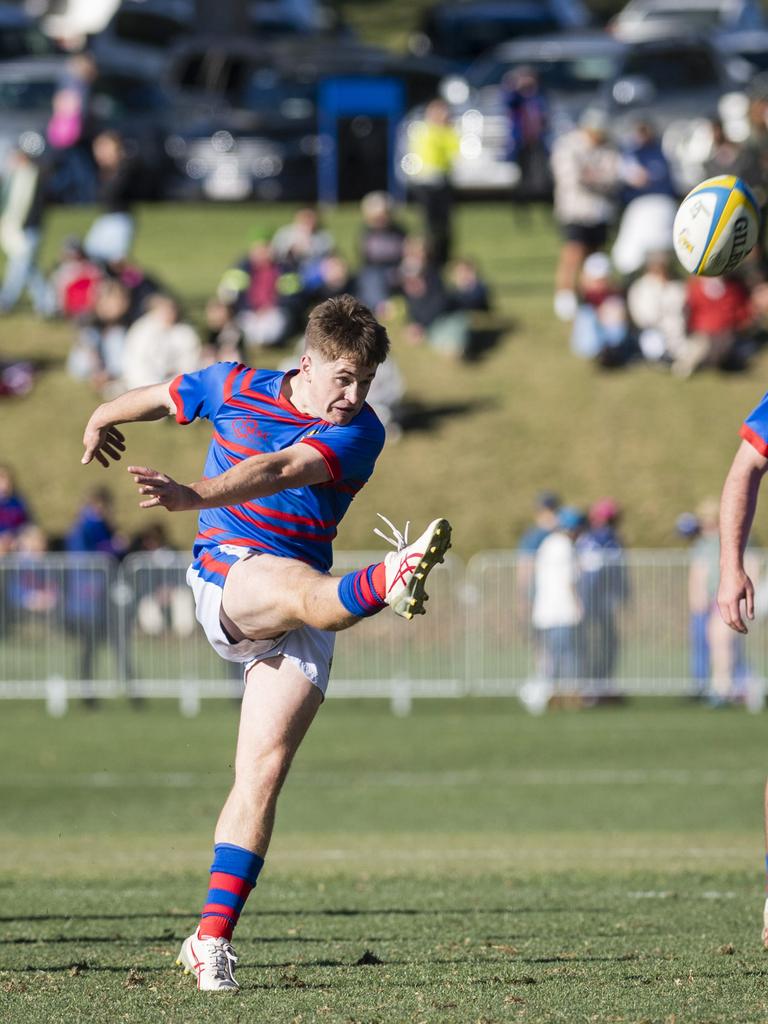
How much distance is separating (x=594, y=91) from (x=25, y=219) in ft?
32.9

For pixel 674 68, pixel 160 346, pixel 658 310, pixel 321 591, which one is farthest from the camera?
pixel 674 68

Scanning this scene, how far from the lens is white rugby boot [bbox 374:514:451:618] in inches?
239

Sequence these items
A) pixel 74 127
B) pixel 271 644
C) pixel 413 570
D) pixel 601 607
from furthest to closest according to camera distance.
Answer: pixel 74 127
pixel 601 607
pixel 271 644
pixel 413 570

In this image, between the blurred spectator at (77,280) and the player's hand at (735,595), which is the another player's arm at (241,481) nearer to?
the player's hand at (735,595)

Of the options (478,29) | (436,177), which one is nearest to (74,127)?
(436,177)

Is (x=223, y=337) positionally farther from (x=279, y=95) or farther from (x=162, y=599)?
(x=279, y=95)

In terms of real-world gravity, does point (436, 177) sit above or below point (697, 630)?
above

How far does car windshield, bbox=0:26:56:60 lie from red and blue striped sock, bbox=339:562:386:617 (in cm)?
3007

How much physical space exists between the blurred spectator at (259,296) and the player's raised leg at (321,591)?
59.0ft

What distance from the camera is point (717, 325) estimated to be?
24047 millimetres

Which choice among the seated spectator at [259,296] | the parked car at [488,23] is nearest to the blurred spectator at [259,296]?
the seated spectator at [259,296]

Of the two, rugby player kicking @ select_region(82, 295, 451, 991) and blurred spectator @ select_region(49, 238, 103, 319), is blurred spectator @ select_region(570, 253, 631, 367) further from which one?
rugby player kicking @ select_region(82, 295, 451, 991)

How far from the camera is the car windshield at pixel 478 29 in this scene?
36125mm

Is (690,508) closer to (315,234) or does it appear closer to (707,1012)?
(315,234)
